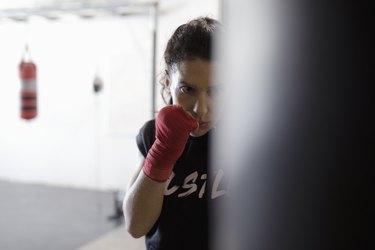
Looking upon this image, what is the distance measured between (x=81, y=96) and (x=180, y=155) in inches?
131

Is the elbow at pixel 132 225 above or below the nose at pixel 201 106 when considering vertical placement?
below

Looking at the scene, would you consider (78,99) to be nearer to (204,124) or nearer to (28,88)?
(28,88)

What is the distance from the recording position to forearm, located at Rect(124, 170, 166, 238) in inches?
19.6

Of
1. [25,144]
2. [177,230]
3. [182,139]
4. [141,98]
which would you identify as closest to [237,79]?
[182,139]

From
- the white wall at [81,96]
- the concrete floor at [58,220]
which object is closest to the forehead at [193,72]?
the concrete floor at [58,220]

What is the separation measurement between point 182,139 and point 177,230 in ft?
0.69

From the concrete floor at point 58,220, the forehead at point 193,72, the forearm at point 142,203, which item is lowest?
the concrete floor at point 58,220

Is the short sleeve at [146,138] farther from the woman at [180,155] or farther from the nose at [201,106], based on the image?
the nose at [201,106]

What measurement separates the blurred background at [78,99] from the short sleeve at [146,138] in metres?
2.32

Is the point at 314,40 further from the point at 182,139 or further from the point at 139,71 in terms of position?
the point at 139,71

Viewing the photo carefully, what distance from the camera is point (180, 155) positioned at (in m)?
0.57

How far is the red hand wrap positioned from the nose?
2 cm

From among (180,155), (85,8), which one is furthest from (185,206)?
(85,8)

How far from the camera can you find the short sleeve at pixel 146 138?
674 mm
